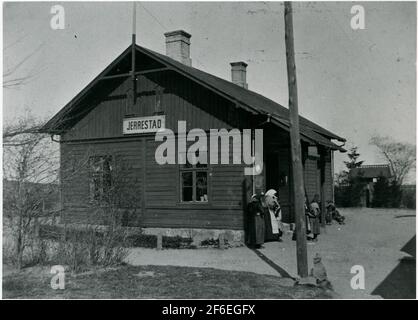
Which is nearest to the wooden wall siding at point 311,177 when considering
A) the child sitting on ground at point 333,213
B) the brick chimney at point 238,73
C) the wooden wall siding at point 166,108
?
the child sitting on ground at point 333,213

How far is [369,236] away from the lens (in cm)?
1477

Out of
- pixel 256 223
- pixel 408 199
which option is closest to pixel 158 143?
pixel 256 223

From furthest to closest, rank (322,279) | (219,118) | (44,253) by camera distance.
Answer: (219,118), (44,253), (322,279)

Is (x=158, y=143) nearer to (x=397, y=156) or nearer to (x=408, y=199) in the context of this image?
(x=408, y=199)

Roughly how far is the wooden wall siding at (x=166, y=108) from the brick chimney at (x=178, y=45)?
3.74 metres

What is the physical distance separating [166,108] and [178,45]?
4938 millimetres

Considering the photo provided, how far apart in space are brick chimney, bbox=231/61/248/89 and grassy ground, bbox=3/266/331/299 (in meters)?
16.1

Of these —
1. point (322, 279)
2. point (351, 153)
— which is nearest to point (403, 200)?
point (351, 153)

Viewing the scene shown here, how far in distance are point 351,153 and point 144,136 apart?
32462 millimetres

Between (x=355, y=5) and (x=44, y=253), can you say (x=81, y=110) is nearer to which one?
(x=44, y=253)

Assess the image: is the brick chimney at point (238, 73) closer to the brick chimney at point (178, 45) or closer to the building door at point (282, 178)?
the brick chimney at point (178, 45)

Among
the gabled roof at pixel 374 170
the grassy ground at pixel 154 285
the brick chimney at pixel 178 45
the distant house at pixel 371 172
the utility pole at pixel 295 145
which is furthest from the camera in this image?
the gabled roof at pixel 374 170

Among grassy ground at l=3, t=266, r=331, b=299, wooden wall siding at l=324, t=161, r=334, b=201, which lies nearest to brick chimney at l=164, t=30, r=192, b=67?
wooden wall siding at l=324, t=161, r=334, b=201

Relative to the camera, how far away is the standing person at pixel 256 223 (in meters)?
12.5
